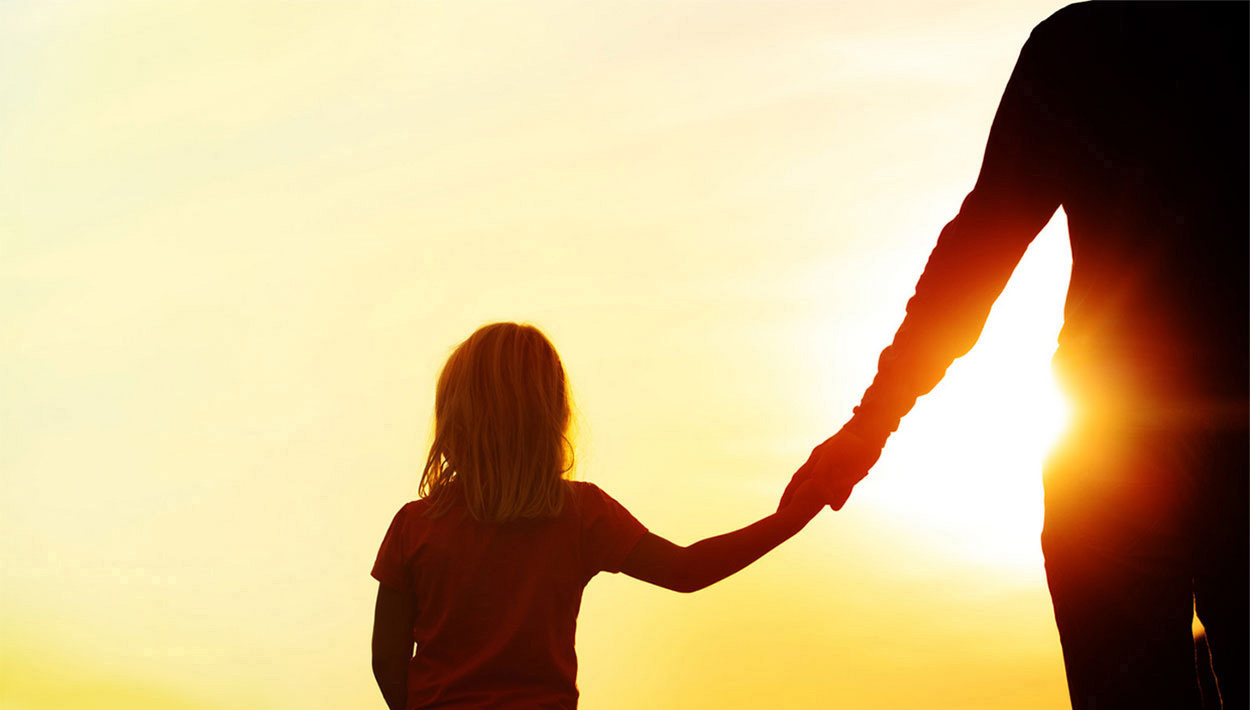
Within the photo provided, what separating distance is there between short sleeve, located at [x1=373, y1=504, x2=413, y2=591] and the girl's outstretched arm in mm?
693

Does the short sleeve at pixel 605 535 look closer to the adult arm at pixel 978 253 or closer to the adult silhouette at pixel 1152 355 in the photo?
the adult arm at pixel 978 253

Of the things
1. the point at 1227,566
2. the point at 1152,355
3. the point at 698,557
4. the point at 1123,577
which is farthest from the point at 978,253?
the point at 698,557

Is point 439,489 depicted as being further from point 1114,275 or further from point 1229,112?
point 1229,112

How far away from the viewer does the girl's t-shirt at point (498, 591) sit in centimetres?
351

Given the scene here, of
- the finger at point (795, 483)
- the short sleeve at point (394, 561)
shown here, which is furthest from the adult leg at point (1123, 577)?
the short sleeve at point (394, 561)

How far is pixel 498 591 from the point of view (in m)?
3.59

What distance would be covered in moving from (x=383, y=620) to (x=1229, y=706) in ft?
7.87

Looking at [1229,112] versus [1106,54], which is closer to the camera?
[1229,112]

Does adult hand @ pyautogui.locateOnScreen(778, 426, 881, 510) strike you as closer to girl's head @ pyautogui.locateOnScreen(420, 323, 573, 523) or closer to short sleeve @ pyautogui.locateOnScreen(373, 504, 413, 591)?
girl's head @ pyautogui.locateOnScreen(420, 323, 573, 523)

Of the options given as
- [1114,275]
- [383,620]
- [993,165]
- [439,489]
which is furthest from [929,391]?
[383,620]

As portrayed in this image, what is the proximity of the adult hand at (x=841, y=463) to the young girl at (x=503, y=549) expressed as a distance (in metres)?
0.18

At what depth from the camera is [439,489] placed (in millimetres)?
3854

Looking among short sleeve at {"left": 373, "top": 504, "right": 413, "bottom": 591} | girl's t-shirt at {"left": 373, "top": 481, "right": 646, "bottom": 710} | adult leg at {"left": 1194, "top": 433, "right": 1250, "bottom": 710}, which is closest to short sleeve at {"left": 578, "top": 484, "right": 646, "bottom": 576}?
girl's t-shirt at {"left": 373, "top": 481, "right": 646, "bottom": 710}

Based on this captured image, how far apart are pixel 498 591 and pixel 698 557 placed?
676mm
